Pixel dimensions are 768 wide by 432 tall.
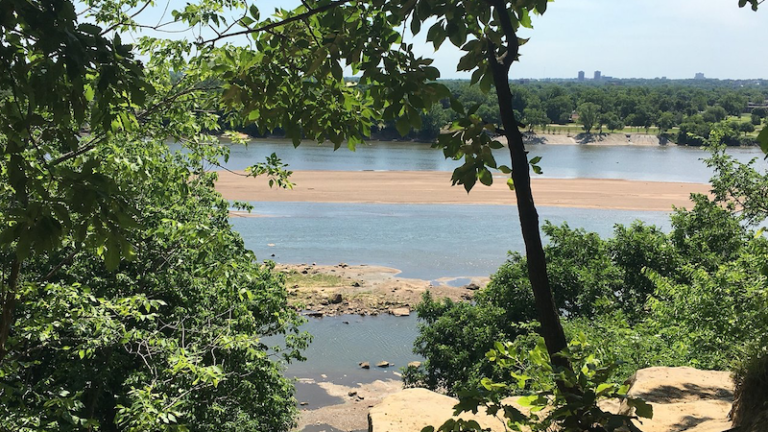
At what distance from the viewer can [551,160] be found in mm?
69750

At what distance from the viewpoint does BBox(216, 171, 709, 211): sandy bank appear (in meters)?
44.4

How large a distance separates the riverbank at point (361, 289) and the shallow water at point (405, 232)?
108 centimetres

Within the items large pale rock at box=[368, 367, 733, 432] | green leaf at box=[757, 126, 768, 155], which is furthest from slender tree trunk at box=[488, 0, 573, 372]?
large pale rock at box=[368, 367, 733, 432]

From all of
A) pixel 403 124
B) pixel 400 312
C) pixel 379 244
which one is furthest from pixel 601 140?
pixel 403 124

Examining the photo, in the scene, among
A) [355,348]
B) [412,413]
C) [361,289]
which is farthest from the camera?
[361,289]

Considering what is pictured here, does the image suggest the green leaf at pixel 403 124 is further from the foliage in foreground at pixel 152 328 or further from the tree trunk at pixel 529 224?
the foliage in foreground at pixel 152 328

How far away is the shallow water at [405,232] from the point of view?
101 ft

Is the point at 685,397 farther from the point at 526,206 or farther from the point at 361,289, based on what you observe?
the point at 361,289

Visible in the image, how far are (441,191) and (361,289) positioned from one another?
23.5m

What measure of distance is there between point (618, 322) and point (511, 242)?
22.2 m

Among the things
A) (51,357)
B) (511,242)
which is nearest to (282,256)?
(511,242)

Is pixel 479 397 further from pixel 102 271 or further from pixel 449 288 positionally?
pixel 449 288

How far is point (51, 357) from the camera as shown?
8797 mm

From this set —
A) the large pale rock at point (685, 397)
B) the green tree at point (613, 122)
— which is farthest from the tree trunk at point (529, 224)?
the green tree at point (613, 122)
